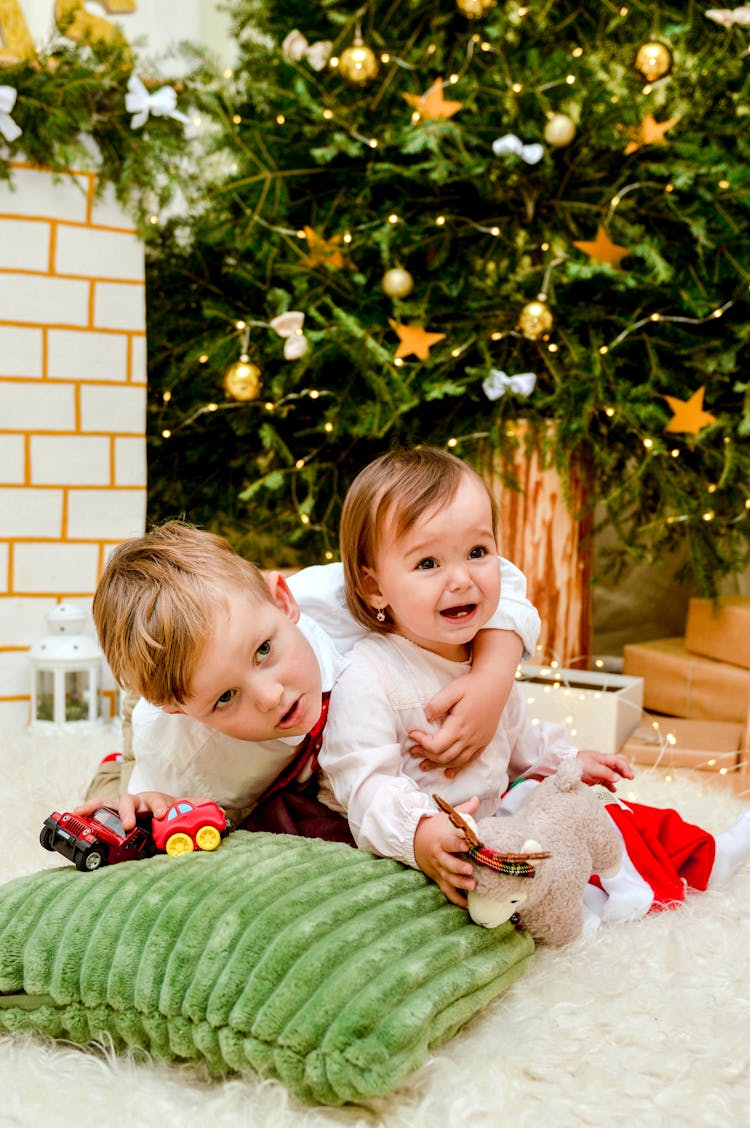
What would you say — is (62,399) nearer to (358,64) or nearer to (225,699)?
(358,64)

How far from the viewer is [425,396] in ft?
6.90

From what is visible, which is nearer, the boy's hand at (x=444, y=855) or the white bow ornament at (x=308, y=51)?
the boy's hand at (x=444, y=855)

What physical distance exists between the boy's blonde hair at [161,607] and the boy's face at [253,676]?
13 mm

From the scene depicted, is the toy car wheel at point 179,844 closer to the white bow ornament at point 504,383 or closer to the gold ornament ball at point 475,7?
the white bow ornament at point 504,383

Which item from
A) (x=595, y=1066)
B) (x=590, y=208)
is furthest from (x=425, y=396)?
(x=595, y=1066)

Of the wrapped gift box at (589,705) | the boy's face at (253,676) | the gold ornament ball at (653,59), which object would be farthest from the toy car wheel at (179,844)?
the gold ornament ball at (653,59)

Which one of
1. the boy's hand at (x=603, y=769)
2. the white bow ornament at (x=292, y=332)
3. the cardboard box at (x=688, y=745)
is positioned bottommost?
the cardboard box at (x=688, y=745)

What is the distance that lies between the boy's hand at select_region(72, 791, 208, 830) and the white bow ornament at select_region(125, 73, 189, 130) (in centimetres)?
152

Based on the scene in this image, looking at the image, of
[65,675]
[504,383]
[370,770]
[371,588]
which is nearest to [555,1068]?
[370,770]

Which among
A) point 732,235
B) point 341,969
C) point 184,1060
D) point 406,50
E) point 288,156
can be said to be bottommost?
point 184,1060

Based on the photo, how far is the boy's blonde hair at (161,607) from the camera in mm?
1022

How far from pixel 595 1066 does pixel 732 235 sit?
5.28 ft

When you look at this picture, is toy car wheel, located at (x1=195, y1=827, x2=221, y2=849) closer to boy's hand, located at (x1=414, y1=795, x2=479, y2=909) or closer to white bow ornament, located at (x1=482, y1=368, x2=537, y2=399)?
boy's hand, located at (x1=414, y1=795, x2=479, y2=909)

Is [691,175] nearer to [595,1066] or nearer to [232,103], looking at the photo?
[232,103]
